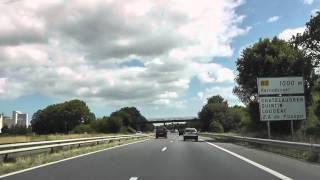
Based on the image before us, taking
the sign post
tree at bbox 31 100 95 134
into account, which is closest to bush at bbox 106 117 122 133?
tree at bbox 31 100 95 134

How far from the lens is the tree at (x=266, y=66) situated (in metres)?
50.4

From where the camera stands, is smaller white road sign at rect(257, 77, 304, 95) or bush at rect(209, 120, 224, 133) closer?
smaller white road sign at rect(257, 77, 304, 95)

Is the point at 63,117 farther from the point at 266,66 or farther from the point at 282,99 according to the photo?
the point at 282,99

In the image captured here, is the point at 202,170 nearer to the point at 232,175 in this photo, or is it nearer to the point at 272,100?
the point at 232,175

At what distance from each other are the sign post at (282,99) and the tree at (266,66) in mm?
12130

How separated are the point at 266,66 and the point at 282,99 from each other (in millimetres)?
15695

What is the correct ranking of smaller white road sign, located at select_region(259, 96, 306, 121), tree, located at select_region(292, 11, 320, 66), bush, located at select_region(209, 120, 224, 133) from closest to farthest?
smaller white road sign, located at select_region(259, 96, 306, 121) → tree, located at select_region(292, 11, 320, 66) → bush, located at select_region(209, 120, 224, 133)

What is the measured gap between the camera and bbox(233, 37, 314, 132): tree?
1983 inches

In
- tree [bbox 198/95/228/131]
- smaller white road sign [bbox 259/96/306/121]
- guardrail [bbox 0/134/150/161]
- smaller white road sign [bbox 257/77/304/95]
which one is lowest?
guardrail [bbox 0/134/150/161]

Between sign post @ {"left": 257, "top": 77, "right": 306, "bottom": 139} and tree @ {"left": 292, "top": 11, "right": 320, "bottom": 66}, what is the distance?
9.84 metres

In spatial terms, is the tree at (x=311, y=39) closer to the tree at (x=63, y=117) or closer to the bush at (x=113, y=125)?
the bush at (x=113, y=125)

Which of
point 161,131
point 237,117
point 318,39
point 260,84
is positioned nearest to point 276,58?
point 318,39

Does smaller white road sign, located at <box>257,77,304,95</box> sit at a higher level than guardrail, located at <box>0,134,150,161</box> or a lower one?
higher

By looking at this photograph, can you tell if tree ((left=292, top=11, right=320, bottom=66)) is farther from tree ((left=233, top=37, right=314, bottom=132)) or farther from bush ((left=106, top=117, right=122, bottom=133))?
bush ((left=106, top=117, right=122, bottom=133))
